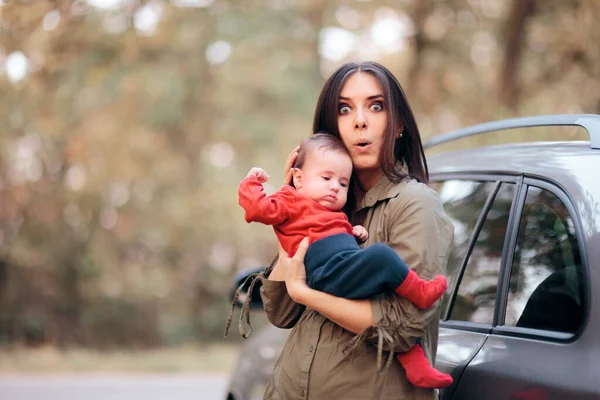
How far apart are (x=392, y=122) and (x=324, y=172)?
0.26m

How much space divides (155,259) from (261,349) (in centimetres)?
1356

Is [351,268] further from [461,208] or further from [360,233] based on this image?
[461,208]

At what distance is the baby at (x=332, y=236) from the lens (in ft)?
7.25

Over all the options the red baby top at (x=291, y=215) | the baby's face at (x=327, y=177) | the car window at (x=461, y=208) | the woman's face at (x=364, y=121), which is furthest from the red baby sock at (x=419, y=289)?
the car window at (x=461, y=208)

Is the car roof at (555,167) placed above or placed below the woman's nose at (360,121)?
below

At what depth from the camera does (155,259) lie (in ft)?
56.1

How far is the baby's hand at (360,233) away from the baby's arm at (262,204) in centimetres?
20

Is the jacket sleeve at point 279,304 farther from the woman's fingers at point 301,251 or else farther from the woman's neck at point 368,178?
the woman's neck at point 368,178

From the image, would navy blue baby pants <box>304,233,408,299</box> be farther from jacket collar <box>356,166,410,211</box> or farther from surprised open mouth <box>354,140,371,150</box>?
surprised open mouth <box>354,140,371,150</box>

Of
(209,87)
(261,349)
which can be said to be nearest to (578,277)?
(261,349)

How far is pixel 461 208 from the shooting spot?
3.18 meters

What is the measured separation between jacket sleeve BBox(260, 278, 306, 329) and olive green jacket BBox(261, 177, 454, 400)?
0.44 feet

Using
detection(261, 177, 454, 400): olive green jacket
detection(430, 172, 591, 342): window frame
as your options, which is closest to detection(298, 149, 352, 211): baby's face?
detection(261, 177, 454, 400): olive green jacket

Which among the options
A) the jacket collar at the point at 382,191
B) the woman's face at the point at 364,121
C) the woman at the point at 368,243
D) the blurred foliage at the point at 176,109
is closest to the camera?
the woman at the point at 368,243
